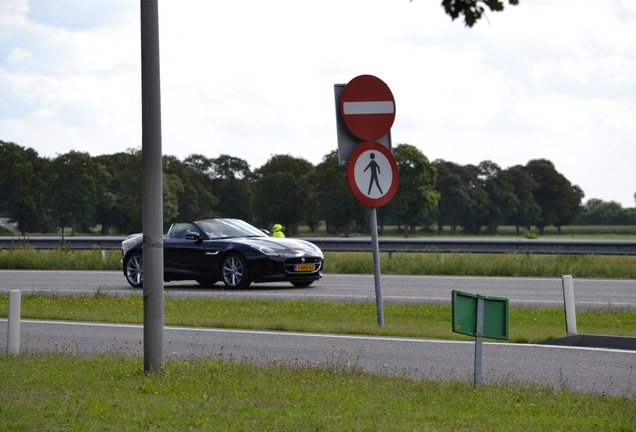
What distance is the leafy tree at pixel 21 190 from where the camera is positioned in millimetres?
97500

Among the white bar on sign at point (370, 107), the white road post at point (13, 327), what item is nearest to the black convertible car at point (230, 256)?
the white bar on sign at point (370, 107)

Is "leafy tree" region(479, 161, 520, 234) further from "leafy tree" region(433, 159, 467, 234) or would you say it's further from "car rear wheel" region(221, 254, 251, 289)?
"car rear wheel" region(221, 254, 251, 289)

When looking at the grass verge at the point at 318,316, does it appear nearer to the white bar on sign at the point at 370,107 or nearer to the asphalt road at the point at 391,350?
the asphalt road at the point at 391,350

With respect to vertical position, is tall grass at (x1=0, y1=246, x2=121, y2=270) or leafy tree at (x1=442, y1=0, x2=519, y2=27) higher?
leafy tree at (x1=442, y1=0, x2=519, y2=27)

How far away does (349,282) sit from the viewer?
74.3ft

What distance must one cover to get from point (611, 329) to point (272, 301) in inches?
237

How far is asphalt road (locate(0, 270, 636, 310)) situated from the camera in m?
18.2

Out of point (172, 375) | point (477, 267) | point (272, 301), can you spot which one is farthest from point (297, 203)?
point (172, 375)

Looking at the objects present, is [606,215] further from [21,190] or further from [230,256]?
[230,256]

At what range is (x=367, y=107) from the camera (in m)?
13.0

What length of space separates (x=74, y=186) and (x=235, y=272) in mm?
82912

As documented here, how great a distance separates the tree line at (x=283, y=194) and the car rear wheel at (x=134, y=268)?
7152 centimetres

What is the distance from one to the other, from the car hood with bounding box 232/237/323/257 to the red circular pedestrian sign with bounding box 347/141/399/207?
24.0 ft

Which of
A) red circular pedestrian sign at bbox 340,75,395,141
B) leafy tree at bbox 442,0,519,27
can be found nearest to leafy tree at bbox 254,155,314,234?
red circular pedestrian sign at bbox 340,75,395,141
